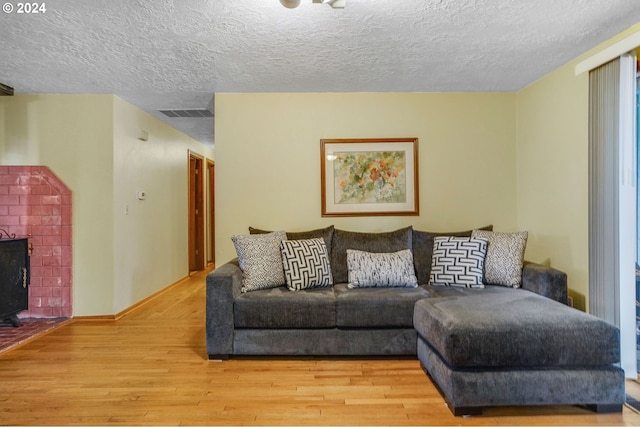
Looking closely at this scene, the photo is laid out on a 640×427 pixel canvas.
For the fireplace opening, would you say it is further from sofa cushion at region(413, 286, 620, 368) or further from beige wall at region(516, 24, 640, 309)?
beige wall at region(516, 24, 640, 309)

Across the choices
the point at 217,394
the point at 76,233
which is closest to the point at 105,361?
the point at 217,394

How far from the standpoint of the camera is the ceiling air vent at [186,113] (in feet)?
14.6

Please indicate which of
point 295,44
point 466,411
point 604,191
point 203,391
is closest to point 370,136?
point 295,44

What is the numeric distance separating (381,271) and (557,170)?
5.79 feet

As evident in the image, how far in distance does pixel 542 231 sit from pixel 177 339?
3459mm

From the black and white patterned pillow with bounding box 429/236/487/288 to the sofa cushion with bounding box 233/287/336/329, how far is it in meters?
1.03

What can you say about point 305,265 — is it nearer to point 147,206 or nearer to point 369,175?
point 369,175

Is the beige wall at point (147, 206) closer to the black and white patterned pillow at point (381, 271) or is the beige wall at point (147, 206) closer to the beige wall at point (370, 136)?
the beige wall at point (370, 136)

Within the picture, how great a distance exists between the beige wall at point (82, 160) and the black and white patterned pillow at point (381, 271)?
2.57 meters

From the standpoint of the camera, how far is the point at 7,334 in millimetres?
3301

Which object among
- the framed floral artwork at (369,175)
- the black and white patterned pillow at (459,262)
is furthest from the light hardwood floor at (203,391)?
the framed floral artwork at (369,175)

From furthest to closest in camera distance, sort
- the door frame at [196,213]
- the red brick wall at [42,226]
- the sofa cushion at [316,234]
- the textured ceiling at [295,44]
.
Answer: the door frame at [196,213] → the red brick wall at [42,226] → the sofa cushion at [316,234] → the textured ceiling at [295,44]

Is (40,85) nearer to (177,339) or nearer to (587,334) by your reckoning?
(177,339)

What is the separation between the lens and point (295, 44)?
2.64 meters
